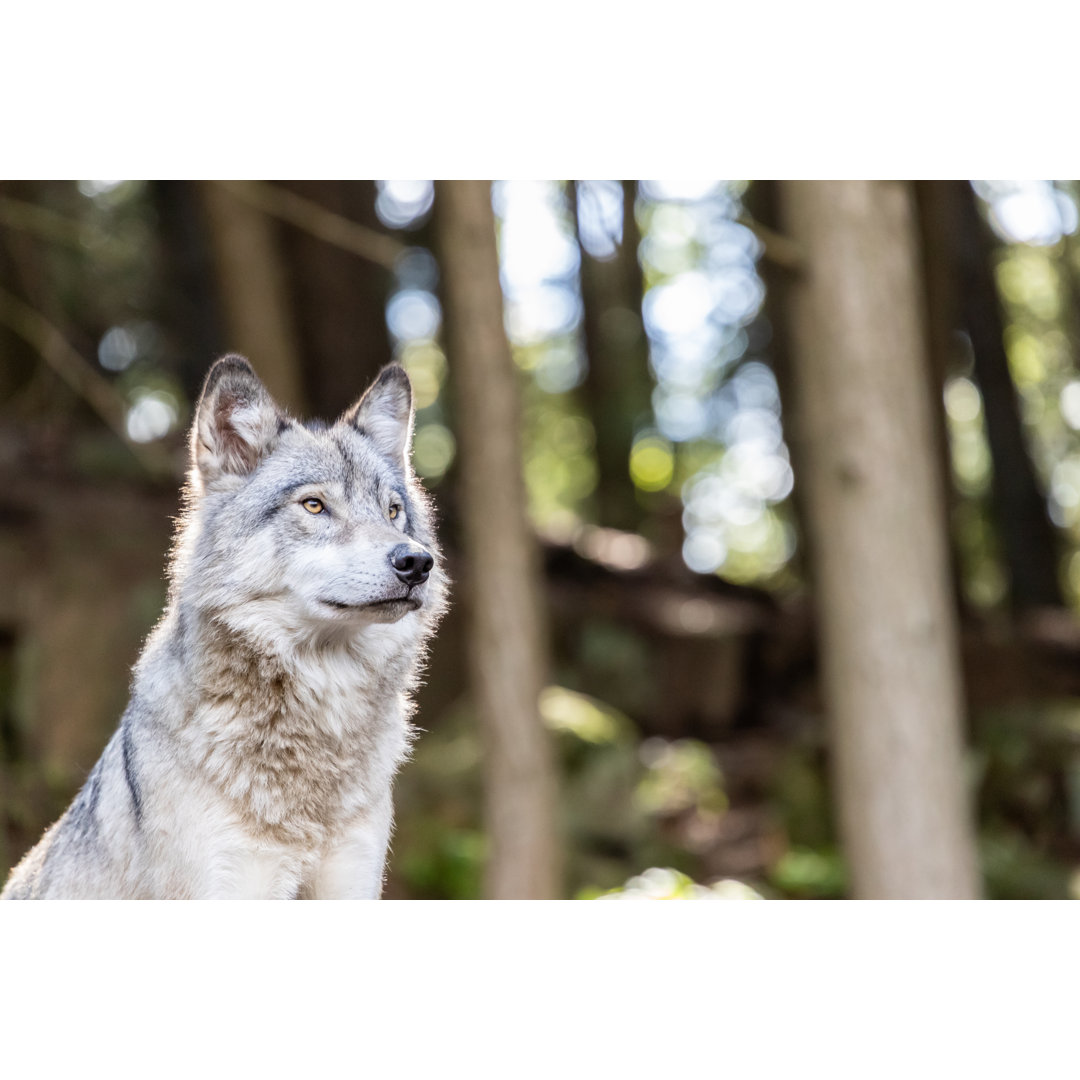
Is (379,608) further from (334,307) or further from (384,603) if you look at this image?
(334,307)

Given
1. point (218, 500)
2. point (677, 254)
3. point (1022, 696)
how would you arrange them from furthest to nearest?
point (677, 254), point (1022, 696), point (218, 500)

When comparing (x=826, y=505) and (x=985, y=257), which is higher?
(x=985, y=257)

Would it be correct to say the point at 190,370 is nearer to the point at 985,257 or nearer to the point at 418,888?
the point at 418,888

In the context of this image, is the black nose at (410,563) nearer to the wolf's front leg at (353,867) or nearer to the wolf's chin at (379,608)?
the wolf's chin at (379,608)

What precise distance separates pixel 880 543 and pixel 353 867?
10.5 ft

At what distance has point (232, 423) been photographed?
8.50 feet

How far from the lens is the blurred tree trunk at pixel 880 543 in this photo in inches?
198

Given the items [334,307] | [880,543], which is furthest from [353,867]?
[334,307]

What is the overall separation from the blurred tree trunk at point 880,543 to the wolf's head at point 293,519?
2.92 metres

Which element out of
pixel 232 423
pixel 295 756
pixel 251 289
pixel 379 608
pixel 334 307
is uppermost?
pixel 334 307

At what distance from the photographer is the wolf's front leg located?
2600 millimetres
